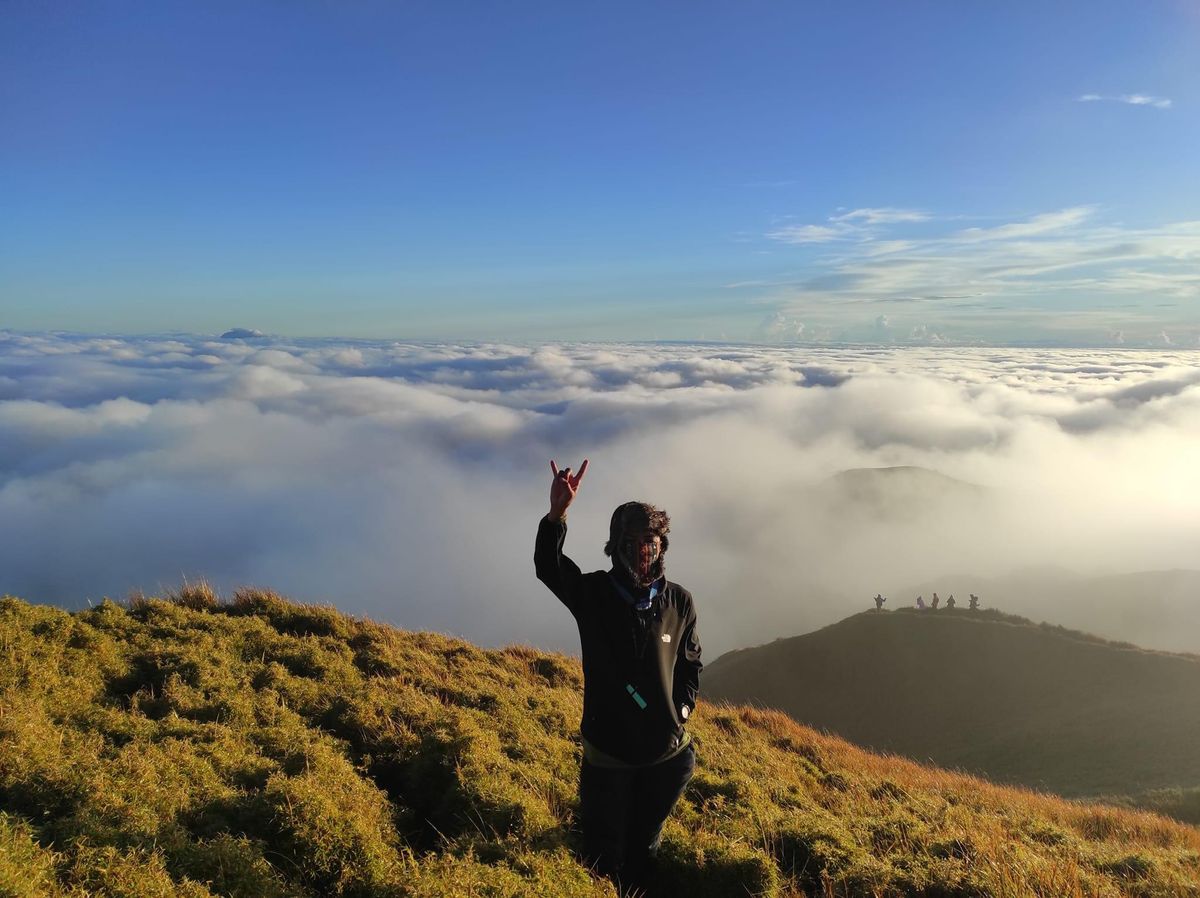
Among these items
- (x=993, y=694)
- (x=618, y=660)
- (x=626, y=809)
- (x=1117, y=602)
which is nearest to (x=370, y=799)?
(x=626, y=809)

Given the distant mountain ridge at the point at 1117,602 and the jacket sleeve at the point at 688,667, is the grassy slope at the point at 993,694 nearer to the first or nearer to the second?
the jacket sleeve at the point at 688,667

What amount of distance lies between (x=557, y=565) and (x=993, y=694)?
127 ft

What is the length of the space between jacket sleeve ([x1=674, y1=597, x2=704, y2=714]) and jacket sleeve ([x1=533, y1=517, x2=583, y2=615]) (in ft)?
2.40

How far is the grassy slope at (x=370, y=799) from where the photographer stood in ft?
11.8

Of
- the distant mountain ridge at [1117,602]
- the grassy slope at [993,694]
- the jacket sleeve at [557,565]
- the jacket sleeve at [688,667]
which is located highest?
the jacket sleeve at [557,565]

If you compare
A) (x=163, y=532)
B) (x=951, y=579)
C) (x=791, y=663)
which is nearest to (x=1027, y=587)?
(x=951, y=579)

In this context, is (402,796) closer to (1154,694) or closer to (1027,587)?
(1154,694)

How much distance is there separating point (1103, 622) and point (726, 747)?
14683 cm

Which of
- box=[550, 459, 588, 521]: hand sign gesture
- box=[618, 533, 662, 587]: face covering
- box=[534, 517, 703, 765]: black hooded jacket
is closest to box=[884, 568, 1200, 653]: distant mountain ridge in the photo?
box=[534, 517, 703, 765]: black hooded jacket

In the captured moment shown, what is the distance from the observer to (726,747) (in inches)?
342

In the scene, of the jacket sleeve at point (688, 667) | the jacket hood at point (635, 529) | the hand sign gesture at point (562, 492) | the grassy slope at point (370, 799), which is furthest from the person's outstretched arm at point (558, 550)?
the grassy slope at point (370, 799)

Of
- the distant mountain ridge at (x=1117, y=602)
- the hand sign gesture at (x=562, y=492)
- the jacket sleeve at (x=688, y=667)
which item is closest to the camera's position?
the hand sign gesture at (x=562, y=492)

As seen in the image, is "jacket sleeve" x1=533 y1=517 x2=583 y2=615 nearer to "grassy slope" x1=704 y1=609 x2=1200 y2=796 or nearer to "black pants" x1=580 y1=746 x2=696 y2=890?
"black pants" x1=580 y1=746 x2=696 y2=890

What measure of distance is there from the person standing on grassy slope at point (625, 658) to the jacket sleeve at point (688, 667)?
80mm
